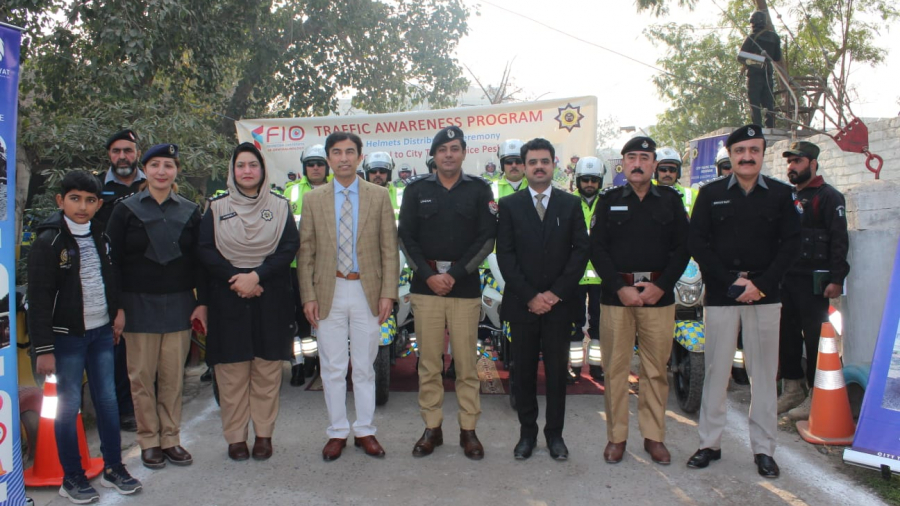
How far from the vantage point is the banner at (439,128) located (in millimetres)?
8312

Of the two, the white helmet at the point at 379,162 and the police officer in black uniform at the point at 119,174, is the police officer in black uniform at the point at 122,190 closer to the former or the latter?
the police officer in black uniform at the point at 119,174

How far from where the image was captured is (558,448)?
415 cm

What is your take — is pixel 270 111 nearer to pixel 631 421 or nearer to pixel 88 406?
pixel 88 406

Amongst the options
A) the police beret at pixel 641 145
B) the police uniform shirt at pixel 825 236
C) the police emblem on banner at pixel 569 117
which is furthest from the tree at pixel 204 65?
the police uniform shirt at pixel 825 236

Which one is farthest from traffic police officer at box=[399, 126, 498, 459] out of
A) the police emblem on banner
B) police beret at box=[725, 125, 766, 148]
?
the police emblem on banner

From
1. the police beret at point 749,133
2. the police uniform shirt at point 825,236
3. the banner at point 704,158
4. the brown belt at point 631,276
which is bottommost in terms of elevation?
the brown belt at point 631,276

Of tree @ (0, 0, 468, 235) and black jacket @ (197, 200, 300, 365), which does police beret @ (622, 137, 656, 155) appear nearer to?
black jacket @ (197, 200, 300, 365)

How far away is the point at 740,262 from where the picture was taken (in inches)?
158

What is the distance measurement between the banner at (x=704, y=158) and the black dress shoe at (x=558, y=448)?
8034 millimetres

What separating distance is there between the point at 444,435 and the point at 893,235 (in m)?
3.78

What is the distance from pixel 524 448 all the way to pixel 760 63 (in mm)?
8118

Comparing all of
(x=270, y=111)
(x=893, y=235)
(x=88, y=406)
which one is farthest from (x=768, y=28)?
(x=88, y=406)

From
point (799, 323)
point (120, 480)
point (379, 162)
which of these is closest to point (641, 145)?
point (799, 323)

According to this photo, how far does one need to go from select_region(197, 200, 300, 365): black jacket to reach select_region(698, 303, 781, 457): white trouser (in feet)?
9.06
